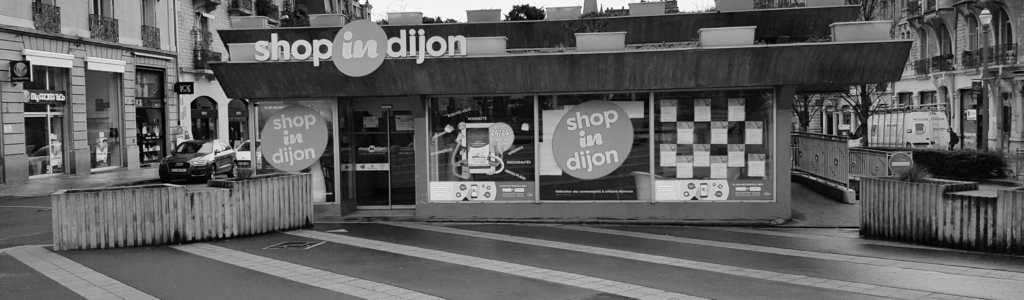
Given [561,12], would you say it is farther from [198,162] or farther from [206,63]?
[206,63]

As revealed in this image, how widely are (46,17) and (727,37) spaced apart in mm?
24071

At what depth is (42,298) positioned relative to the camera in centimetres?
798

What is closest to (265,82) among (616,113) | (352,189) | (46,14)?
(352,189)

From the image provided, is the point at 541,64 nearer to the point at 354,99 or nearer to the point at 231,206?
the point at 354,99

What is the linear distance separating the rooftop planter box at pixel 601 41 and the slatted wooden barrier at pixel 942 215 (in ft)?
14.7

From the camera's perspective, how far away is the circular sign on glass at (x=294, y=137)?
15.3 metres

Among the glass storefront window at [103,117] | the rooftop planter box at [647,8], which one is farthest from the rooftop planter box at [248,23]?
the glass storefront window at [103,117]

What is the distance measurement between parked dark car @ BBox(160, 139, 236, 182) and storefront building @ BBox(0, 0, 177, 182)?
4.36 meters

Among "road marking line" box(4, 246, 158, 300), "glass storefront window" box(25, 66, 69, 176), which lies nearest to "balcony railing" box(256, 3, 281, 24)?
"glass storefront window" box(25, 66, 69, 176)

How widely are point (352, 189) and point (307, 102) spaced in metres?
1.93

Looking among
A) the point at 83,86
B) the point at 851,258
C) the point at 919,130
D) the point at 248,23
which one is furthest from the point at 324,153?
the point at 919,130

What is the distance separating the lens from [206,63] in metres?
39.1

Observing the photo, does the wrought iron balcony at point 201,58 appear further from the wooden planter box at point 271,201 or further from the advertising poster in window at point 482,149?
the wooden planter box at point 271,201

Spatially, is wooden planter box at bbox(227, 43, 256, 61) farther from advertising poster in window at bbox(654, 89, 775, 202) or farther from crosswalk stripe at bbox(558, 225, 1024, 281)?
advertising poster in window at bbox(654, 89, 775, 202)
